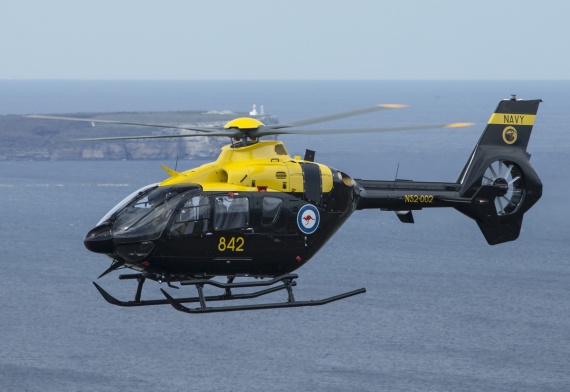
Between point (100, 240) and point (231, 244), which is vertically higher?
point (100, 240)

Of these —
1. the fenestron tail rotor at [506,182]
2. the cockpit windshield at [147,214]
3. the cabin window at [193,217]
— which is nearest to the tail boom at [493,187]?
the fenestron tail rotor at [506,182]

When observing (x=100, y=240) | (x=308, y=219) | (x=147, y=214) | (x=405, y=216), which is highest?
(x=147, y=214)

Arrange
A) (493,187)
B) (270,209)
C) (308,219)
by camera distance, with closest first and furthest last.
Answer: (270,209) < (308,219) < (493,187)

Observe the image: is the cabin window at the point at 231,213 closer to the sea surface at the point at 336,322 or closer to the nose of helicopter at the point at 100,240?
the nose of helicopter at the point at 100,240

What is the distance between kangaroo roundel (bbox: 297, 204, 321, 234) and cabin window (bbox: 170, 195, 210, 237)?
2.38 meters

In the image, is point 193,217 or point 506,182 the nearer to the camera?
point 193,217

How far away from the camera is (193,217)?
20719 mm

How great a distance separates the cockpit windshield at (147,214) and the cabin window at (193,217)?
0.21 m

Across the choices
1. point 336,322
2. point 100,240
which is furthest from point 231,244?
point 336,322

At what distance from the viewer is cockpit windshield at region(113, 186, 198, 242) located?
20.5m

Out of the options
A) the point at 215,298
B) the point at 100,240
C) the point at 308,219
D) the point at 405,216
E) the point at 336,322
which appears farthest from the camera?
the point at 336,322

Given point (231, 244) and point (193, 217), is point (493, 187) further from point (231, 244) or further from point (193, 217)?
point (193, 217)

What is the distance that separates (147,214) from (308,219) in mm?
3899

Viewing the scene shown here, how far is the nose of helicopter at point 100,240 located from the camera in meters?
20.4
